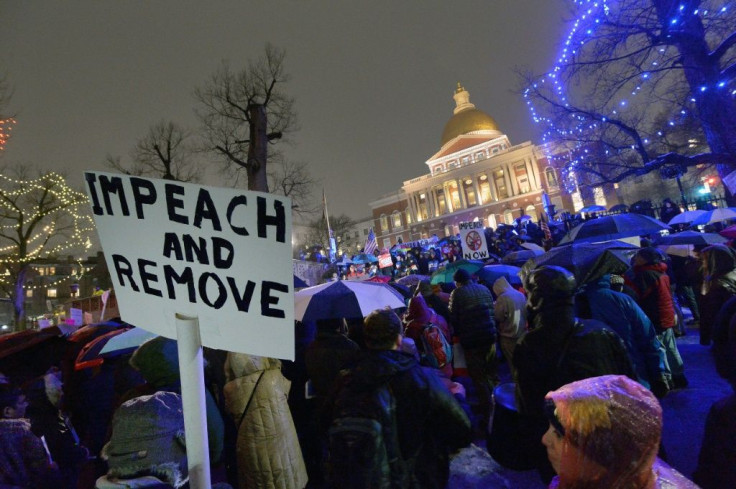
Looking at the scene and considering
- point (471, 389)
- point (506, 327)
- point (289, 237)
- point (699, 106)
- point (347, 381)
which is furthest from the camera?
point (699, 106)

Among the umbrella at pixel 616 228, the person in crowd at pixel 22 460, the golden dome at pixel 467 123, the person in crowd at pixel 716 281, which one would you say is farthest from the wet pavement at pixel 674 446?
the golden dome at pixel 467 123

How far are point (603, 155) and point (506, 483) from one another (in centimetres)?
1523

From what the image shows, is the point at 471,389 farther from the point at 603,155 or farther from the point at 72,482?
the point at 603,155

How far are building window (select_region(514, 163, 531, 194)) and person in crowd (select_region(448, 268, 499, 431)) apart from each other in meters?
58.6

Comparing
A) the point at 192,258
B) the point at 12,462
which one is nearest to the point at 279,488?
the point at 12,462

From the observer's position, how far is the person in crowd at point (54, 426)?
2.71m

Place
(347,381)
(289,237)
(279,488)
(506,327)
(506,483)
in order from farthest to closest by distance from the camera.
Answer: (506,327), (506,483), (279,488), (347,381), (289,237)

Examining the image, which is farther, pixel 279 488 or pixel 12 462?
pixel 279 488

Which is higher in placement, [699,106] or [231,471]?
[699,106]

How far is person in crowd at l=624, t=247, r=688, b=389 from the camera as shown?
4.59 metres

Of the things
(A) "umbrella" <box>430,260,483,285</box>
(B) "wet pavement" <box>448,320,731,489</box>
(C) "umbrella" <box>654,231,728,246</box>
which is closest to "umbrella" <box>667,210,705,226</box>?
(C) "umbrella" <box>654,231,728,246</box>

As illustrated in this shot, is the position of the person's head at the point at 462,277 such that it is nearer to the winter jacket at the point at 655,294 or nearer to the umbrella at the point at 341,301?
the umbrella at the point at 341,301

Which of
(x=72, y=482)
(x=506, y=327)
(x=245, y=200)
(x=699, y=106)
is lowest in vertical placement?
(x=72, y=482)

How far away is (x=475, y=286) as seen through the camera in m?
4.95
